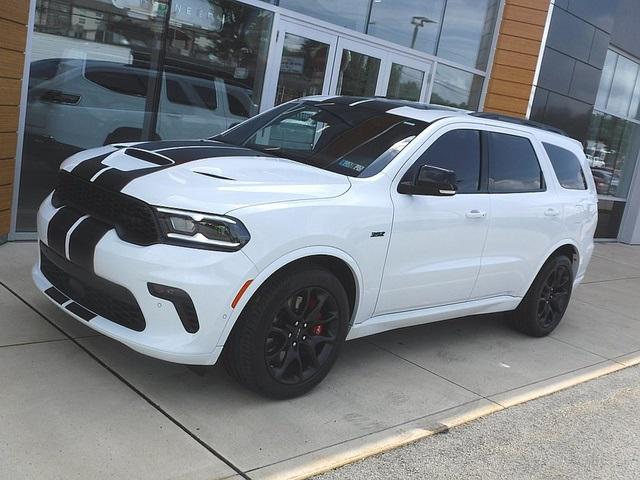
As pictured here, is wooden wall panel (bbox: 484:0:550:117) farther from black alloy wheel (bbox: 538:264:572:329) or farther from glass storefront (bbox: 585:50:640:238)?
black alloy wheel (bbox: 538:264:572:329)

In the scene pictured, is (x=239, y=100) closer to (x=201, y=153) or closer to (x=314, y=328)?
(x=201, y=153)

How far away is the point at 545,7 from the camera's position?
1077 cm

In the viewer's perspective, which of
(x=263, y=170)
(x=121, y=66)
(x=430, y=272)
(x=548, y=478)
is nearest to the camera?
(x=548, y=478)

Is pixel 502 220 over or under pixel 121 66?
under

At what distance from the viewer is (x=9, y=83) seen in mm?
5633

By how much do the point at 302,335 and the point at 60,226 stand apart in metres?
1.51

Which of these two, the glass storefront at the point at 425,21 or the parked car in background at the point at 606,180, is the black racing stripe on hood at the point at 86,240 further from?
the parked car in background at the point at 606,180

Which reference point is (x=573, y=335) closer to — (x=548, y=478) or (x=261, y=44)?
(x=548, y=478)

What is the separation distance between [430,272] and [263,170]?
1.38 metres

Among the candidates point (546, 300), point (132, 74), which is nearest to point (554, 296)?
point (546, 300)

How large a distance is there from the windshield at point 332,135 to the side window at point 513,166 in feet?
2.74

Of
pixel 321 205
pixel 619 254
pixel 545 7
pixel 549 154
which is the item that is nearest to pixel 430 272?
pixel 321 205

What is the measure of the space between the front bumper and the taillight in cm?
360

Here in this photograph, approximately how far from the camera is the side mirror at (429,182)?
4066mm
